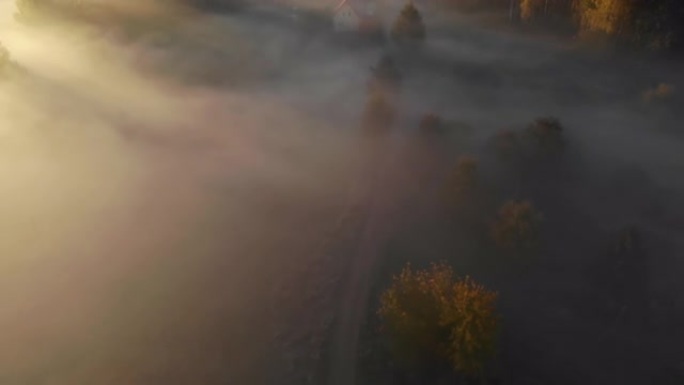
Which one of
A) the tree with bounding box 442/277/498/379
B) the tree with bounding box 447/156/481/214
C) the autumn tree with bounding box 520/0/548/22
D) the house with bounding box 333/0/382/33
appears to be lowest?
the tree with bounding box 442/277/498/379

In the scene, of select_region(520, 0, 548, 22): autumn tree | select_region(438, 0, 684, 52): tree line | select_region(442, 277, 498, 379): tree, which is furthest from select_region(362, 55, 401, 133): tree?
select_region(442, 277, 498, 379): tree

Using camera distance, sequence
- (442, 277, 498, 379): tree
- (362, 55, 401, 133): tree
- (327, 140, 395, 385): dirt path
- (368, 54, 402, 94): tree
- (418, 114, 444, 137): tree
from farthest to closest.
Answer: (368, 54, 402, 94): tree
(362, 55, 401, 133): tree
(418, 114, 444, 137): tree
(327, 140, 395, 385): dirt path
(442, 277, 498, 379): tree

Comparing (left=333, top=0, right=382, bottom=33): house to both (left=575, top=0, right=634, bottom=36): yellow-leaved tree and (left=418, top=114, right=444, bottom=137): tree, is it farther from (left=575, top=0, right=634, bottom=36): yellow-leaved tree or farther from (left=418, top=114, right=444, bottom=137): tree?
(left=418, top=114, right=444, bottom=137): tree

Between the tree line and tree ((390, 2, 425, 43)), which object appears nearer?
the tree line

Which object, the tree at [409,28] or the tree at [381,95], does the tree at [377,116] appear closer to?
the tree at [381,95]

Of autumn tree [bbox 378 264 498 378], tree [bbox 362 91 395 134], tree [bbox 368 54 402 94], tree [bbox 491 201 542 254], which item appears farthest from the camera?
tree [bbox 368 54 402 94]

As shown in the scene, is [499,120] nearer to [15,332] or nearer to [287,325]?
[287,325]

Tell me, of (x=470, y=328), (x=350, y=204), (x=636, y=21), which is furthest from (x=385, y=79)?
(x=470, y=328)

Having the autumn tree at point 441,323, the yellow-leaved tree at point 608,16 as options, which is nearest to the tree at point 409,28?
the yellow-leaved tree at point 608,16
